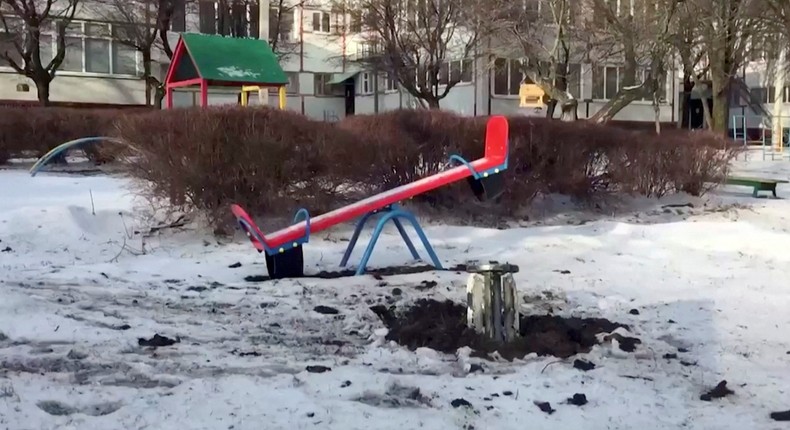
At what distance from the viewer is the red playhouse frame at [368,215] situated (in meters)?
6.89

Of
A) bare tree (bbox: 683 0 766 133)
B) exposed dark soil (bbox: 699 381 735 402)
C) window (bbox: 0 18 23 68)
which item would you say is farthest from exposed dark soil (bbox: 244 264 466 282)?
window (bbox: 0 18 23 68)

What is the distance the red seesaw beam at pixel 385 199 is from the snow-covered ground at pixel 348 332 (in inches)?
15.1

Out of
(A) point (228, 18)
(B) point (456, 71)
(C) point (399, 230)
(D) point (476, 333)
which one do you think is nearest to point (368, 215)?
(C) point (399, 230)

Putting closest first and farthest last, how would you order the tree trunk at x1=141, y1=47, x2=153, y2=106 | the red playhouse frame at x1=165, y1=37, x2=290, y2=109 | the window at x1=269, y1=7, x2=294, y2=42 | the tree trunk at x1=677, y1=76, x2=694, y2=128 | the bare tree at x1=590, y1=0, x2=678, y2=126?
the red playhouse frame at x1=165, y1=37, x2=290, y2=109, the bare tree at x1=590, y1=0, x2=678, y2=126, the tree trunk at x1=141, y1=47, x2=153, y2=106, the window at x1=269, y1=7, x2=294, y2=42, the tree trunk at x1=677, y1=76, x2=694, y2=128

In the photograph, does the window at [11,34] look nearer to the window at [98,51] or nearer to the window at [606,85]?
the window at [98,51]

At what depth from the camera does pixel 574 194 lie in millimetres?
10664

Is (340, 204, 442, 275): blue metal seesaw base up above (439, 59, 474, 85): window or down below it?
below

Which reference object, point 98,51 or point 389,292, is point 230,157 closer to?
point 389,292

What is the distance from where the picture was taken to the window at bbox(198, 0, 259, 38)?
36.0 m

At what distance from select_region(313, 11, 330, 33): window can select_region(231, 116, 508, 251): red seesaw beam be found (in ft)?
116

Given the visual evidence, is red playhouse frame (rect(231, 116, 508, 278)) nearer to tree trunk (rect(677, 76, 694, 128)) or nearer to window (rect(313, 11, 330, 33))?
tree trunk (rect(677, 76, 694, 128))

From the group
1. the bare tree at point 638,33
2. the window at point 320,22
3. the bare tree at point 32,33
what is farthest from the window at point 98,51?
the bare tree at point 638,33

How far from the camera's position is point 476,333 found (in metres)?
5.14

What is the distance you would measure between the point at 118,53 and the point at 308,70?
10.3m
